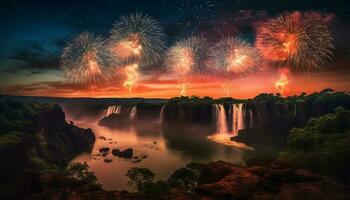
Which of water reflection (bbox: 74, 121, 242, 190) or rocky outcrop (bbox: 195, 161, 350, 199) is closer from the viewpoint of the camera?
rocky outcrop (bbox: 195, 161, 350, 199)

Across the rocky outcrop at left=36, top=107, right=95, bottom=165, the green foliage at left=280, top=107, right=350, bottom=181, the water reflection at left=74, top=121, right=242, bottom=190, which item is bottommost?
the water reflection at left=74, top=121, right=242, bottom=190

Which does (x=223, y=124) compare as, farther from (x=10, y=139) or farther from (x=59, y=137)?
(x=10, y=139)

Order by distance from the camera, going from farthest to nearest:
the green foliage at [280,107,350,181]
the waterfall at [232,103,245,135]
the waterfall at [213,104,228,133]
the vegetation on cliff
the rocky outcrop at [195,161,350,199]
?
the waterfall at [213,104,228,133], the waterfall at [232,103,245,135], the green foliage at [280,107,350,181], the vegetation on cliff, the rocky outcrop at [195,161,350,199]

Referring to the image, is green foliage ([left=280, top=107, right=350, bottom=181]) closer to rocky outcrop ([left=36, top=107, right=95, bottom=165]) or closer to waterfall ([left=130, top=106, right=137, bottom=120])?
Answer: rocky outcrop ([left=36, top=107, right=95, bottom=165])

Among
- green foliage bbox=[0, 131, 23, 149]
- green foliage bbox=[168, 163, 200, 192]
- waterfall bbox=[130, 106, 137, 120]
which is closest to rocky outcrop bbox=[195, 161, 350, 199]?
green foliage bbox=[168, 163, 200, 192]

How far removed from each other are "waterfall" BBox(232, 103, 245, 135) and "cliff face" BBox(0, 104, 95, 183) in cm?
6015

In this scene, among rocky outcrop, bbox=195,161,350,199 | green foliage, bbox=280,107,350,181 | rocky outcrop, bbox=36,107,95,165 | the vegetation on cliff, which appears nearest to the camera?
rocky outcrop, bbox=195,161,350,199

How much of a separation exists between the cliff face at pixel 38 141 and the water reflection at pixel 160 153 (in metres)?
6.37

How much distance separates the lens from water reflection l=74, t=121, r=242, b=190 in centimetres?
7075

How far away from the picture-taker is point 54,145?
82250 millimetres

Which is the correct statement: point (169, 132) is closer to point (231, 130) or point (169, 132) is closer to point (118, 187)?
point (231, 130)

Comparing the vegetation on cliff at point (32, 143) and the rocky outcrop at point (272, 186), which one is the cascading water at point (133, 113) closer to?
the vegetation on cliff at point (32, 143)

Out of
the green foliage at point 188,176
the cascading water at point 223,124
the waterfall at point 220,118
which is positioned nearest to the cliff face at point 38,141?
the green foliage at point 188,176

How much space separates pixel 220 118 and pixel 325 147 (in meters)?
88.3
